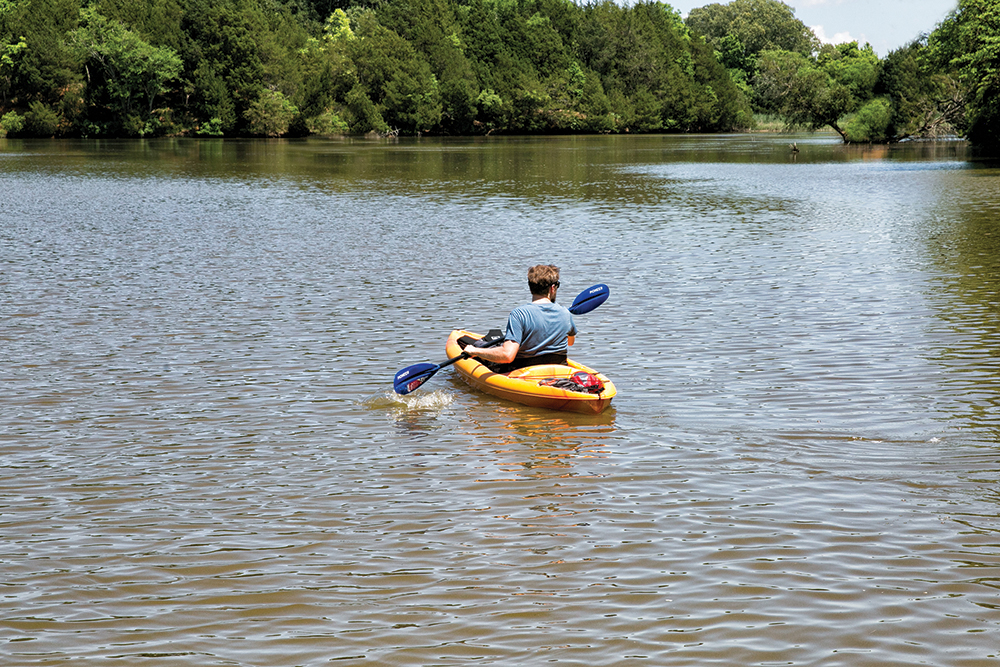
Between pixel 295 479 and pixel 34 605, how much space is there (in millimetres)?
2412

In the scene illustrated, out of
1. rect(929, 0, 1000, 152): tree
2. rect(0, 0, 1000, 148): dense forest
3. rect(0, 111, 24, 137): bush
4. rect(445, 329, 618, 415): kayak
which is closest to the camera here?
rect(445, 329, 618, 415): kayak

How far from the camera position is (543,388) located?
9.74 metres

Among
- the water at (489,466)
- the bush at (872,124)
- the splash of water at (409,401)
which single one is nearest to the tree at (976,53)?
the bush at (872,124)

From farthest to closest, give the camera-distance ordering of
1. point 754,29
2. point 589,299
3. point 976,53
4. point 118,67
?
point 754,29
point 118,67
point 976,53
point 589,299

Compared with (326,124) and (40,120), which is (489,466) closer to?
(40,120)

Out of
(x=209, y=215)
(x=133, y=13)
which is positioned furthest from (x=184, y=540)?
(x=133, y=13)

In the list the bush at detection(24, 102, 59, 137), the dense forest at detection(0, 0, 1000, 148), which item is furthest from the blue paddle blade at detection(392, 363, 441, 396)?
the bush at detection(24, 102, 59, 137)

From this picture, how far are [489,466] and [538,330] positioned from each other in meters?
2.24

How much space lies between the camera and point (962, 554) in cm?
621

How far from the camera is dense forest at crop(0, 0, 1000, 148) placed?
235 ft

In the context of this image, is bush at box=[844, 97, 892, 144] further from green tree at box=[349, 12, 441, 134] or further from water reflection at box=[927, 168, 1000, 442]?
green tree at box=[349, 12, 441, 134]

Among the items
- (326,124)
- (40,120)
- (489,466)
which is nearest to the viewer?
(489,466)

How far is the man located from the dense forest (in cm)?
4687

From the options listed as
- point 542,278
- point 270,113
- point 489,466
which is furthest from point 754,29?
point 489,466
